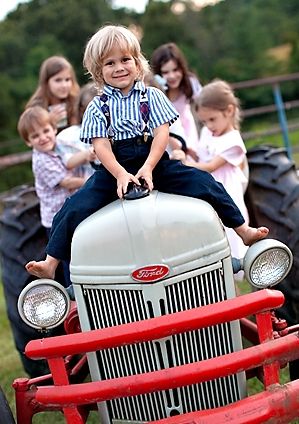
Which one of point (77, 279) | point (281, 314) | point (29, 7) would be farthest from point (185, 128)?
point (29, 7)

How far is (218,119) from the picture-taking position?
4668 millimetres

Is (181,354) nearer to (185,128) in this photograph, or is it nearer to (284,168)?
(284,168)

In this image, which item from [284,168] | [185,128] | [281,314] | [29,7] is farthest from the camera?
[29,7]

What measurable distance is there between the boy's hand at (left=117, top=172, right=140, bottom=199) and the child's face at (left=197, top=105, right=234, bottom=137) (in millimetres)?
1502

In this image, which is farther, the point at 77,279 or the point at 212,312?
the point at 77,279

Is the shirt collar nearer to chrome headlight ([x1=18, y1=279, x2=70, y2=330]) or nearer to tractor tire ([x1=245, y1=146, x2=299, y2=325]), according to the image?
chrome headlight ([x1=18, y1=279, x2=70, y2=330])

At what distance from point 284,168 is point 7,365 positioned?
7.98ft

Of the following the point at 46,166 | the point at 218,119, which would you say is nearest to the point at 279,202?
the point at 218,119

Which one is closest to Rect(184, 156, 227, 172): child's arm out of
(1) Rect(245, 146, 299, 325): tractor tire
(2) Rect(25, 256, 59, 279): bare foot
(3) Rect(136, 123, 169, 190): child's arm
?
(1) Rect(245, 146, 299, 325): tractor tire

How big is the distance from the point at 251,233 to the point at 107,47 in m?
1.02

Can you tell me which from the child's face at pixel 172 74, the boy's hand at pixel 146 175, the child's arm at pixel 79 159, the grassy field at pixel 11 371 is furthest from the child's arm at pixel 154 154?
the child's face at pixel 172 74

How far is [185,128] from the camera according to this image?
557cm

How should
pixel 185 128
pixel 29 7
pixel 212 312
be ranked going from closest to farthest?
pixel 212 312
pixel 185 128
pixel 29 7

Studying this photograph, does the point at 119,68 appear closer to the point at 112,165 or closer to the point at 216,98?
the point at 112,165
